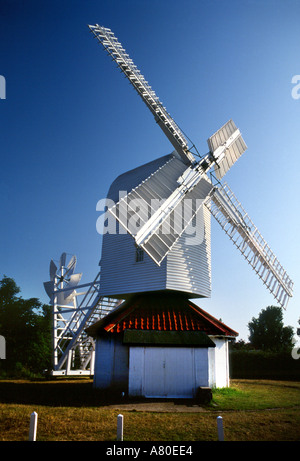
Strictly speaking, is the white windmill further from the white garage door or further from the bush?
the bush

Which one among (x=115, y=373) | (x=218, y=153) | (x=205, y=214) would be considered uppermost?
(x=218, y=153)

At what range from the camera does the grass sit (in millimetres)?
8109

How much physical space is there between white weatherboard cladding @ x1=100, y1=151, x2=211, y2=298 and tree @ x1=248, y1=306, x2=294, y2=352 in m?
39.3

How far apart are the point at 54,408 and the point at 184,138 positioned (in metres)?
15.7

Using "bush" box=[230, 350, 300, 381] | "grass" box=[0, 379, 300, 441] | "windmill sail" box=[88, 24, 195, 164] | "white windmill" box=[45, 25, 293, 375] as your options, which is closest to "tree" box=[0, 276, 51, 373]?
"white windmill" box=[45, 25, 293, 375]

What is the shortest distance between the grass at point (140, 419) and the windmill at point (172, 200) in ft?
19.7

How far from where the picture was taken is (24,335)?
3909cm

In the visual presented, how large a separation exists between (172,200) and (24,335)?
106 ft

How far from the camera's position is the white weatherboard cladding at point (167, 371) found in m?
14.5

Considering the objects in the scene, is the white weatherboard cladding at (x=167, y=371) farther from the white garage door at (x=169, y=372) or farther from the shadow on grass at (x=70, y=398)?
the shadow on grass at (x=70, y=398)

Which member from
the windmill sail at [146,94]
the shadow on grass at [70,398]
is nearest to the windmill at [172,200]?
the windmill sail at [146,94]
